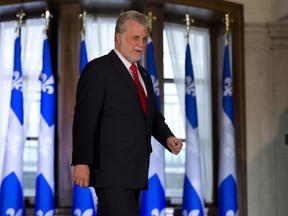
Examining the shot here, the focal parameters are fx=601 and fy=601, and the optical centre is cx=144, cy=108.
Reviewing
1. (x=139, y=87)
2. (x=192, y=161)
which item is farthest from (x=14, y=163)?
(x=139, y=87)

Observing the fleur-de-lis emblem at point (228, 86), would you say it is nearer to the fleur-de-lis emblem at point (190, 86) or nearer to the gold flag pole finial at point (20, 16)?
the fleur-de-lis emblem at point (190, 86)

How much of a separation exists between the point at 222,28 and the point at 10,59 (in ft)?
7.02

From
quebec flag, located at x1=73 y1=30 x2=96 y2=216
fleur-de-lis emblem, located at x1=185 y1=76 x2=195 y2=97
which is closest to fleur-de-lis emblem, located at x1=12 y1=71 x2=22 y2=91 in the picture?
quebec flag, located at x1=73 y1=30 x2=96 y2=216

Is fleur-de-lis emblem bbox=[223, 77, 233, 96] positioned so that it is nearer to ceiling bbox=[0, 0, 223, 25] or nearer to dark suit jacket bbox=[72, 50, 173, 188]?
ceiling bbox=[0, 0, 223, 25]

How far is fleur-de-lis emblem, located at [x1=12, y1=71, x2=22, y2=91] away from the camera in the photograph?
548 cm

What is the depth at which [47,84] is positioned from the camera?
552 centimetres

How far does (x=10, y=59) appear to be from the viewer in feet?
19.0

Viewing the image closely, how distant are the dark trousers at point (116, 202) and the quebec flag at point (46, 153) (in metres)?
2.76

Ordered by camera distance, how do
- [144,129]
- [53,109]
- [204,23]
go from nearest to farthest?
1. [144,129]
2. [53,109]
3. [204,23]

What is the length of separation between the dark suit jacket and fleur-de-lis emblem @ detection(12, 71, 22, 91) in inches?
112

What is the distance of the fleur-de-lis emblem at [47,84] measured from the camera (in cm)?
550

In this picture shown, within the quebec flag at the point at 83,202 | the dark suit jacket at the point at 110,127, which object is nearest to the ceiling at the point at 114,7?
the quebec flag at the point at 83,202

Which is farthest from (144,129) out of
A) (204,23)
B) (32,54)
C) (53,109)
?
(204,23)

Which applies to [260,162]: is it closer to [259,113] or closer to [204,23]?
[259,113]
